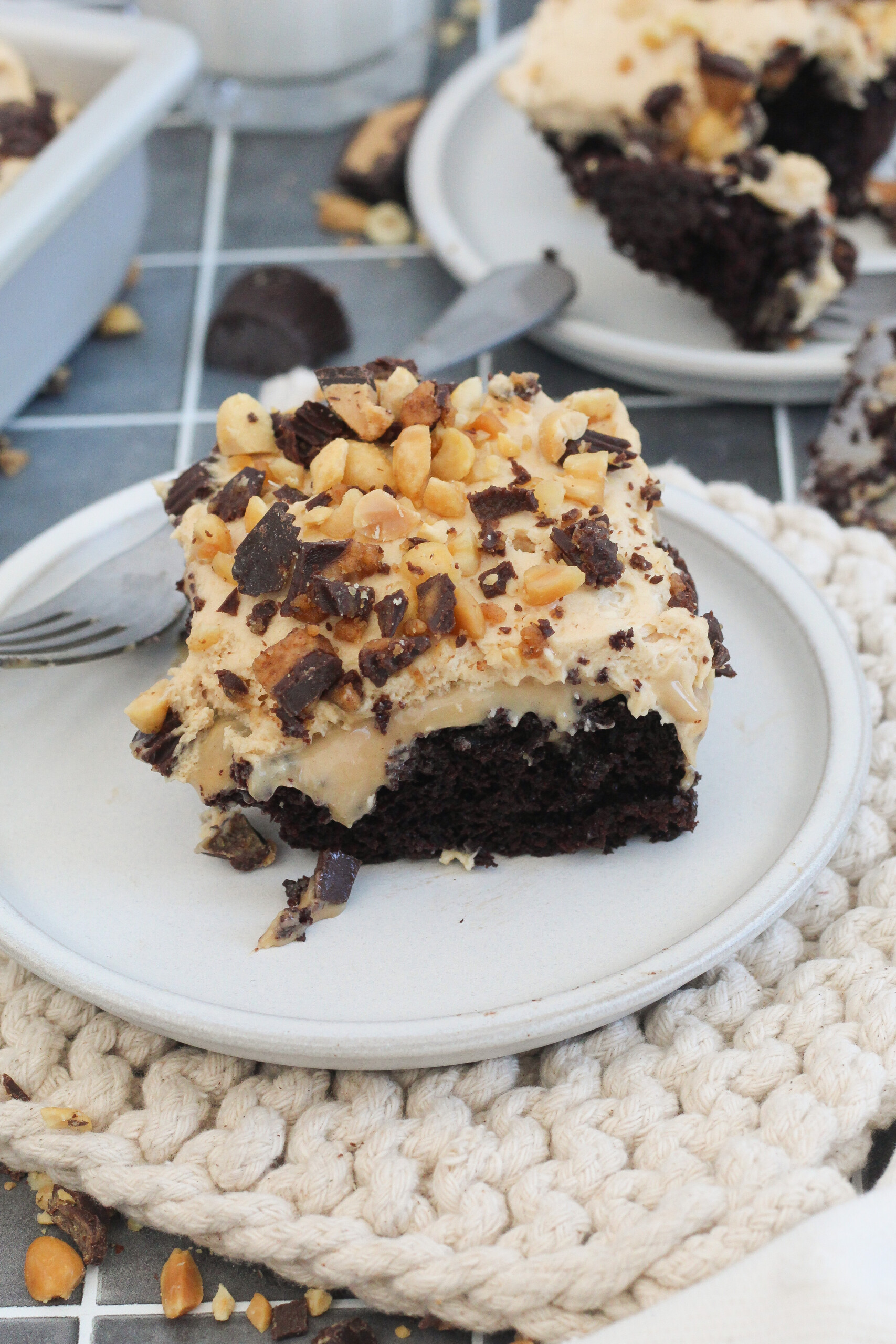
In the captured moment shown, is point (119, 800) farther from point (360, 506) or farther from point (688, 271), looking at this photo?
point (688, 271)

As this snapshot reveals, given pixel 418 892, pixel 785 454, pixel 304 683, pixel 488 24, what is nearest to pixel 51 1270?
pixel 418 892

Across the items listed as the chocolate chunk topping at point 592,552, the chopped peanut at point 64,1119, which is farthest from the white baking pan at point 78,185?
the chopped peanut at point 64,1119

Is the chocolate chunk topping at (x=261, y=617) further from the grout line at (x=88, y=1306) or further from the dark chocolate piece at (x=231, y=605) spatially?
the grout line at (x=88, y=1306)

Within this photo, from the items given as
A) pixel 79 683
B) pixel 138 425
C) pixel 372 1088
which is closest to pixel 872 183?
pixel 138 425

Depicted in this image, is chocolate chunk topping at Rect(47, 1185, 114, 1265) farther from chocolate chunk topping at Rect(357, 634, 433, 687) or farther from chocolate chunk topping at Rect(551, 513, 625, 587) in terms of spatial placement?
chocolate chunk topping at Rect(551, 513, 625, 587)

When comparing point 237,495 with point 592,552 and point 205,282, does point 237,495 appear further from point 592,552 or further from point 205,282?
point 205,282

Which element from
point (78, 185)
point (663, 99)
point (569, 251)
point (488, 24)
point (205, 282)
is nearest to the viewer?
point (78, 185)

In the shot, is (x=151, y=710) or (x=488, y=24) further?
(x=488, y=24)
